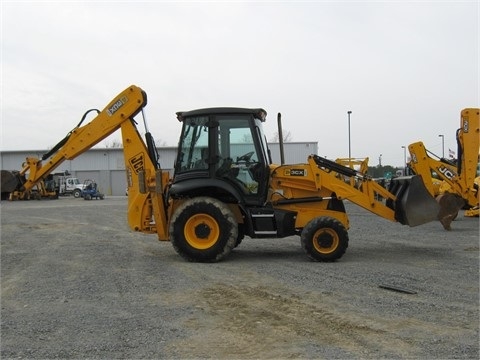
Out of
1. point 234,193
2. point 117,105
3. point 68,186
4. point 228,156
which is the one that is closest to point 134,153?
point 117,105

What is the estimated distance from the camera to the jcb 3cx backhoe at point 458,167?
45.0 ft

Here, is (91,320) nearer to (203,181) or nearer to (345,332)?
(345,332)

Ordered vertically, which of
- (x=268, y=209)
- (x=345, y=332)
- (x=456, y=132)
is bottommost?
(x=345, y=332)

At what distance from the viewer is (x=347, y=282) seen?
766 centimetres

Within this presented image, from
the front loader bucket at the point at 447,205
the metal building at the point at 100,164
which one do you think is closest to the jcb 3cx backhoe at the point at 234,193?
the front loader bucket at the point at 447,205

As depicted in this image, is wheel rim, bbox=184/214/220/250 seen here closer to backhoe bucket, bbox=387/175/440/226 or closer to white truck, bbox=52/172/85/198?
backhoe bucket, bbox=387/175/440/226

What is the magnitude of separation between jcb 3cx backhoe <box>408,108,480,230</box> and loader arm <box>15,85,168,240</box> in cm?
751

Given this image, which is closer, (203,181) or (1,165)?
(203,181)

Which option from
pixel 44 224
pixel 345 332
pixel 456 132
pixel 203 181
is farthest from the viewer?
pixel 44 224

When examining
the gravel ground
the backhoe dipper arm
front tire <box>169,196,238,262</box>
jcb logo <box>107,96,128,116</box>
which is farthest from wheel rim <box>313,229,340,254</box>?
jcb logo <box>107,96,128,116</box>

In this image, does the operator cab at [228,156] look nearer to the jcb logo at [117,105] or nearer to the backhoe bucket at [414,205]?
the jcb logo at [117,105]

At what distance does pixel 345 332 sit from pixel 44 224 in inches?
641

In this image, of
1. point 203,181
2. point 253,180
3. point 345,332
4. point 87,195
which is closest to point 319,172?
point 253,180

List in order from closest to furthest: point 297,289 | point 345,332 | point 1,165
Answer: point 345,332 < point 297,289 < point 1,165
